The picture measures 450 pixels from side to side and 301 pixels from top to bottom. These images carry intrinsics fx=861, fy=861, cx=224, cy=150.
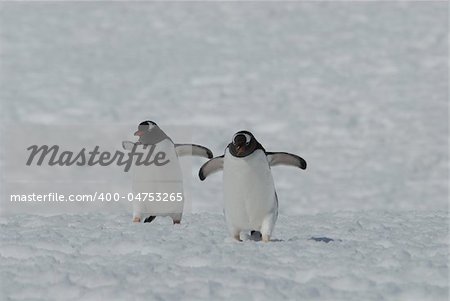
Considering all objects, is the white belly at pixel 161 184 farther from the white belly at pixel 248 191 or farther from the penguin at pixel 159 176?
the white belly at pixel 248 191

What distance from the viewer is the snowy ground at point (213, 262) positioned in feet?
12.7

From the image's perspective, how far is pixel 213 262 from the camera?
436 centimetres

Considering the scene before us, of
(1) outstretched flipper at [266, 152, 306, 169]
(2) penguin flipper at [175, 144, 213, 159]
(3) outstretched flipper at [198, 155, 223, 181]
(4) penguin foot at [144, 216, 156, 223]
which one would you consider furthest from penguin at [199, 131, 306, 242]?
(4) penguin foot at [144, 216, 156, 223]

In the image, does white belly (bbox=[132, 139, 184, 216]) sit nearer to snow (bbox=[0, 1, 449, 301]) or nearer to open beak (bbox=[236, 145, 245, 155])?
snow (bbox=[0, 1, 449, 301])

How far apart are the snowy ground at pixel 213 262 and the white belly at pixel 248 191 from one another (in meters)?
0.15

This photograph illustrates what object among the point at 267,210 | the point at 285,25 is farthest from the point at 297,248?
the point at 285,25

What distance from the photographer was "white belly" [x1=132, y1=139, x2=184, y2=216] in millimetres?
5508

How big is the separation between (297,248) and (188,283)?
96 cm

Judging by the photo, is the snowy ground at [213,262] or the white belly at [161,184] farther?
the white belly at [161,184]

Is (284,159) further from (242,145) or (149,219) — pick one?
(149,219)

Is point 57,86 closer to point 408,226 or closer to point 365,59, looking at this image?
point 365,59

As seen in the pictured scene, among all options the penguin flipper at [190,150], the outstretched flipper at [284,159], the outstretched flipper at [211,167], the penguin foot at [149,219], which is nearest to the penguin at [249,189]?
the outstretched flipper at [284,159]

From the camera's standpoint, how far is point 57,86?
16.1 metres

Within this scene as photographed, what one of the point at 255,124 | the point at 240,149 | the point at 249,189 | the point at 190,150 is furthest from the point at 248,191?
the point at 255,124
